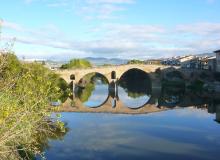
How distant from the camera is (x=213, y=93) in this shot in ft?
222

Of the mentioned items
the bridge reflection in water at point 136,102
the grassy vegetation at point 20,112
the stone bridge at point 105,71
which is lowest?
the bridge reflection in water at point 136,102

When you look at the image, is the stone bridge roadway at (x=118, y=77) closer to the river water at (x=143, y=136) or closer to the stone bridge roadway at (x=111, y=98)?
the stone bridge roadway at (x=111, y=98)

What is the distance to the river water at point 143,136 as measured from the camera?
27422 millimetres

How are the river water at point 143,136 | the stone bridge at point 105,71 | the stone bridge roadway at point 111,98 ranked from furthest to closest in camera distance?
the stone bridge at point 105,71 → the stone bridge roadway at point 111,98 → the river water at point 143,136

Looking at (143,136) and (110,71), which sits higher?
(110,71)

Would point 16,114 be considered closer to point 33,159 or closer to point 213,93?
point 33,159

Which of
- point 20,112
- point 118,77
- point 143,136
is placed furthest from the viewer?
point 118,77

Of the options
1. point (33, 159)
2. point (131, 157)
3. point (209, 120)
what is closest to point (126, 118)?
point (209, 120)

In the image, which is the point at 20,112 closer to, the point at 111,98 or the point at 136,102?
the point at 136,102

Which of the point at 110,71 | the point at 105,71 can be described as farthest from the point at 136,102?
the point at 110,71

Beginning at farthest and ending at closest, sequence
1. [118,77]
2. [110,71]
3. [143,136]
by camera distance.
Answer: [118,77]
[110,71]
[143,136]

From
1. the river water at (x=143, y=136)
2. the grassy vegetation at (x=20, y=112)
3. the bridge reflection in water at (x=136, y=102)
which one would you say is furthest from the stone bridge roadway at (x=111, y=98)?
the grassy vegetation at (x=20, y=112)

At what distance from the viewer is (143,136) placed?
3425 cm

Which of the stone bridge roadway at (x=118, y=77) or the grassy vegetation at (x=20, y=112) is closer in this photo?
the grassy vegetation at (x=20, y=112)
